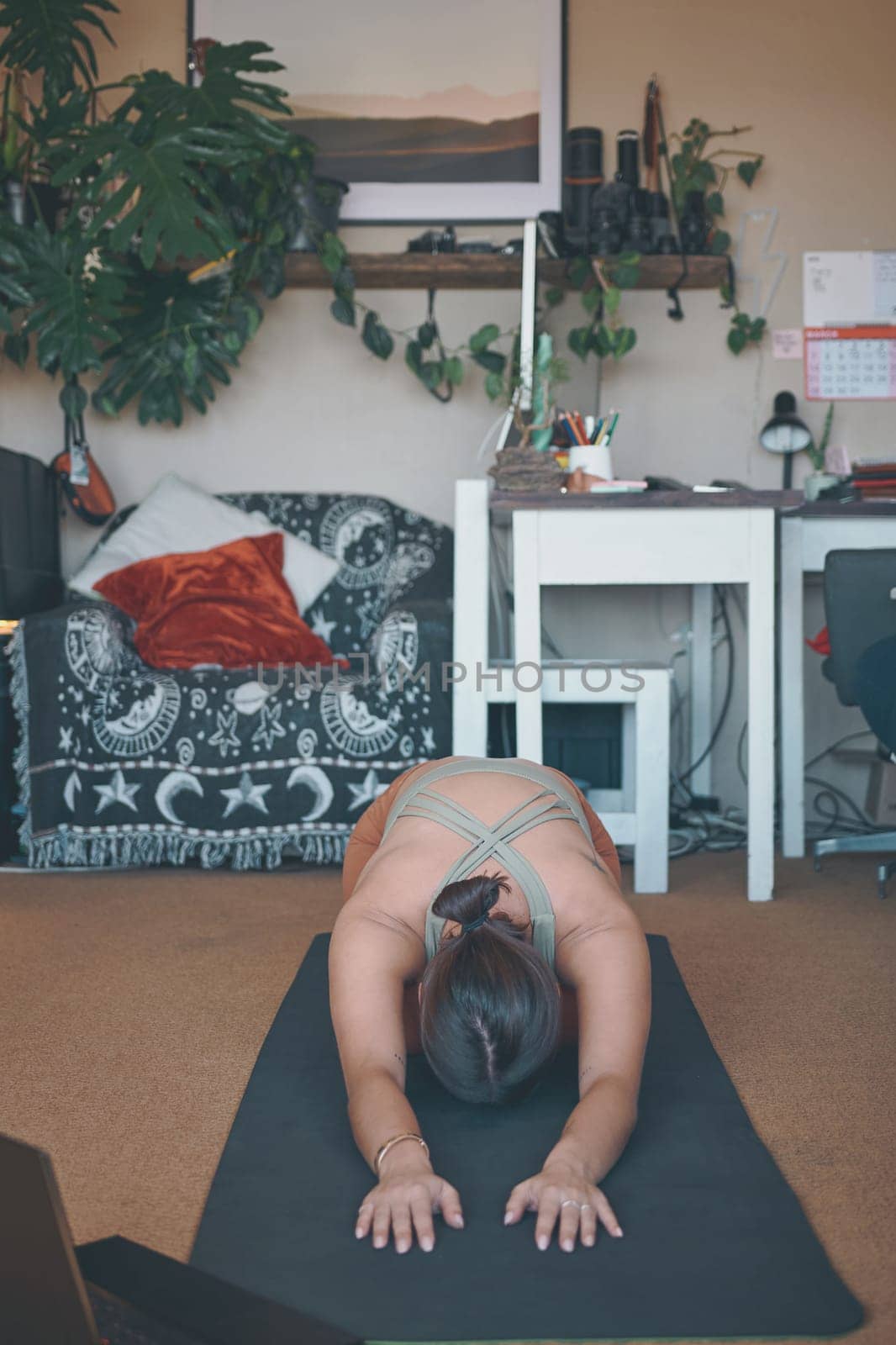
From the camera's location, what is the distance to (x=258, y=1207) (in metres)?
1.17

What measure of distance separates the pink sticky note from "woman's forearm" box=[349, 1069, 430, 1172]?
296 centimetres

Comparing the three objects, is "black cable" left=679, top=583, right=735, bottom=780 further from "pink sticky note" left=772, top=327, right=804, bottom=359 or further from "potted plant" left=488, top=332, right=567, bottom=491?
"potted plant" left=488, top=332, right=567, bottom=491

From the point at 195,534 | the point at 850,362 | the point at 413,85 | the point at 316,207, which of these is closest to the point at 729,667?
the point at 850,362

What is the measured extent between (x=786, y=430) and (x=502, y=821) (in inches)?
97.9

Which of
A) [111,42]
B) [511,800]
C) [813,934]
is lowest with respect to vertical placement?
[813,934]

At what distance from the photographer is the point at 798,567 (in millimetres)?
3033

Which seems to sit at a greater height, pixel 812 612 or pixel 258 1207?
pixel 812 612

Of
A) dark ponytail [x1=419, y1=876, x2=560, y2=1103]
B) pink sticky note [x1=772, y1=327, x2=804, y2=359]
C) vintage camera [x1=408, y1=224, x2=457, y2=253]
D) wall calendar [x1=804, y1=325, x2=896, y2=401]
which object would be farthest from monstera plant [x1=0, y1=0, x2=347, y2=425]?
dark ponytail [x1=419, y1=876, x2=560, y2=1103]

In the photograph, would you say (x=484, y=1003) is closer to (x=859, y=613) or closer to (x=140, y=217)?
(x=859, y=613)

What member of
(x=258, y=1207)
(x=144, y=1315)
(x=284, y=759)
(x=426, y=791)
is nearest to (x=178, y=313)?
(x=284, y=759)

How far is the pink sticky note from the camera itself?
3.61 metres

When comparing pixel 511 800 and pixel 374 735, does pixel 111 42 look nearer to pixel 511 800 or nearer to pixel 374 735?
pixel 374 735

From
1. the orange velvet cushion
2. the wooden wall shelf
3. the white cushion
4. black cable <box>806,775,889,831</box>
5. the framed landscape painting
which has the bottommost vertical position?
black cable <box>806,775,889,831</box>

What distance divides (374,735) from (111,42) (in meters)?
2.27
